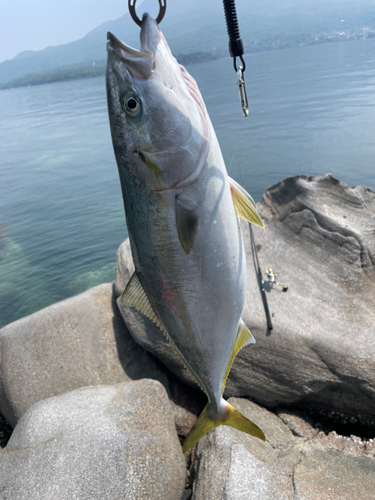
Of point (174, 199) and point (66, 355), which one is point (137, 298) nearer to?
point (174, 199)

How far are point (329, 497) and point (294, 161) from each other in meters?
12.4

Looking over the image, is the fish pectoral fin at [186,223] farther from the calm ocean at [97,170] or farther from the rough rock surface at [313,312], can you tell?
the calm ocean at [97,170]

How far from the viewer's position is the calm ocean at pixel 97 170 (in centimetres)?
988

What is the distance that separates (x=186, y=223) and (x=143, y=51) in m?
0.89

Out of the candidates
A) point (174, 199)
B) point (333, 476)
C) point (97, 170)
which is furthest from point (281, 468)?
point (97, 170)

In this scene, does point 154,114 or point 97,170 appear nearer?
point 154,114

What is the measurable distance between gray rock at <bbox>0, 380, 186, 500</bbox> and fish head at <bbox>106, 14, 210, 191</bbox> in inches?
109

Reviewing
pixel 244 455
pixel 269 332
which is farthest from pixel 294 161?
pixel 244 455

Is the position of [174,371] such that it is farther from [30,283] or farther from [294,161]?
[294,161]

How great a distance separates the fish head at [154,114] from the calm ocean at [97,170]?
4.27m

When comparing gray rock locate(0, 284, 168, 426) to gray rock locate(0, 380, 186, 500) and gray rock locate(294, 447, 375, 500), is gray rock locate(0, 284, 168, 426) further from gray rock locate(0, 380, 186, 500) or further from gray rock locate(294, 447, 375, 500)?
gray rock locate(294, 447, 375, 500)

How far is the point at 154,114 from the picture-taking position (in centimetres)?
181

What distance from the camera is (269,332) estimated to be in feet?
14.2

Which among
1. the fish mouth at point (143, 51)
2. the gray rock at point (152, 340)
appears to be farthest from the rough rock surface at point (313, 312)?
the fish mouth at point (143, 51)
